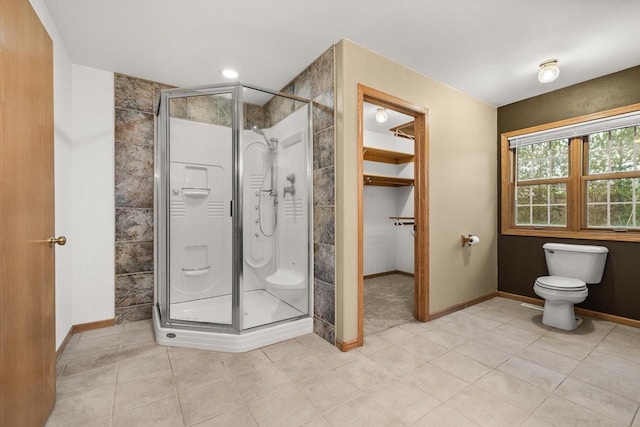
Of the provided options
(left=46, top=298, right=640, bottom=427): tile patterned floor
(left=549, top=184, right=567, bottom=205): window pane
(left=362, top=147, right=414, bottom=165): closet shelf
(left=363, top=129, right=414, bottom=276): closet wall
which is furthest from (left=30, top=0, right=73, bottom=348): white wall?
(left=549, top=184, right=567, bottom=205): window pane

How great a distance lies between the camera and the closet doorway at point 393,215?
2791 millimetres

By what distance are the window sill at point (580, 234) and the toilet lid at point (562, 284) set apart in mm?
537

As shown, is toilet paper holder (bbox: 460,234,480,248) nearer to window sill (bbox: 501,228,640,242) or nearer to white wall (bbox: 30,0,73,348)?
window sill (bbox: 501,228,640,242)

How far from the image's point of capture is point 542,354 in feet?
7.07

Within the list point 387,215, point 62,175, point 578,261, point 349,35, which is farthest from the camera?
point 387,215

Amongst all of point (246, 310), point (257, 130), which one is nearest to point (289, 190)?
point (257, 130)

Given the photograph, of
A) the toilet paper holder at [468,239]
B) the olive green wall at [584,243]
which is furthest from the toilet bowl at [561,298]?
the toilet paper holder at [468,239]

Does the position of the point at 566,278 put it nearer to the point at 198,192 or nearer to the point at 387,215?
the point at 387,215

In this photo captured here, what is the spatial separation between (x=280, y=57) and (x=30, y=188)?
1984 mm

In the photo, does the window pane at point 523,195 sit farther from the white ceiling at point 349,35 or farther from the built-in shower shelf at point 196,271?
the built-in shower shelf at point 196,271

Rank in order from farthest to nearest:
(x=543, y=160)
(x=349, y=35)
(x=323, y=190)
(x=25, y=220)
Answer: (x=543, y=160) → (x=323, y=190) → (x=349, y=35) → (x=25, y=220)

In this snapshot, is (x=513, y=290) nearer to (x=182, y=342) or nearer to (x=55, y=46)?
A: (x=182, y=342)

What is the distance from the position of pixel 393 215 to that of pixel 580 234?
97.6 inches

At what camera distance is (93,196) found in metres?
2.59
